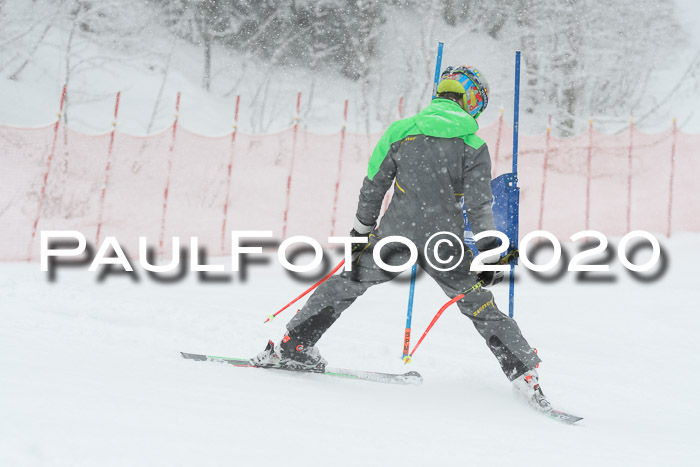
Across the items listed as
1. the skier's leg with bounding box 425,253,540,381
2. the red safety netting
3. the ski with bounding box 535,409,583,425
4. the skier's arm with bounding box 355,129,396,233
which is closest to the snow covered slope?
the ski with bounding box 535,409,583,425

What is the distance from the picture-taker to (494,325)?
3.12 meters

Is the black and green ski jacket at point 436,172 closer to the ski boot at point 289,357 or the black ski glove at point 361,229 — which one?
the black ski glove at point 361,229

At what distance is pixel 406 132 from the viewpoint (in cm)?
316

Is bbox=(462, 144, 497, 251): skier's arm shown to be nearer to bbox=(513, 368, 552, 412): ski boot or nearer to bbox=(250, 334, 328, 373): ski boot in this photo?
bbox=(513, 368, 552, 412): ski boot

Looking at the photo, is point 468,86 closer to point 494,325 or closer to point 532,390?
point 494,325

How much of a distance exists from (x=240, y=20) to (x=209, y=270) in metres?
19.5

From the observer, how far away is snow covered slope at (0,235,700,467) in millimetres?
1724

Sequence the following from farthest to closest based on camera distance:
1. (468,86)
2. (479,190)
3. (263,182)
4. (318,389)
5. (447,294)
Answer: (263,182) < (468,86) < (447,294) < (479,190) < (318,389)

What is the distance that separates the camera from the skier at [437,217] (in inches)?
120

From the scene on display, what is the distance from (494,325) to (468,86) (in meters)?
1.32

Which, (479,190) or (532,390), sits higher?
(479,190)

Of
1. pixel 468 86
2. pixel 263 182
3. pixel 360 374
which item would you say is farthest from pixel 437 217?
pixel 263 182

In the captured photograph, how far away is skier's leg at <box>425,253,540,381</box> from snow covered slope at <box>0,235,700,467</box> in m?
0.23

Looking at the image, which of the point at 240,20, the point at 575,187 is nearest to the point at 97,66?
the point at 240,20
